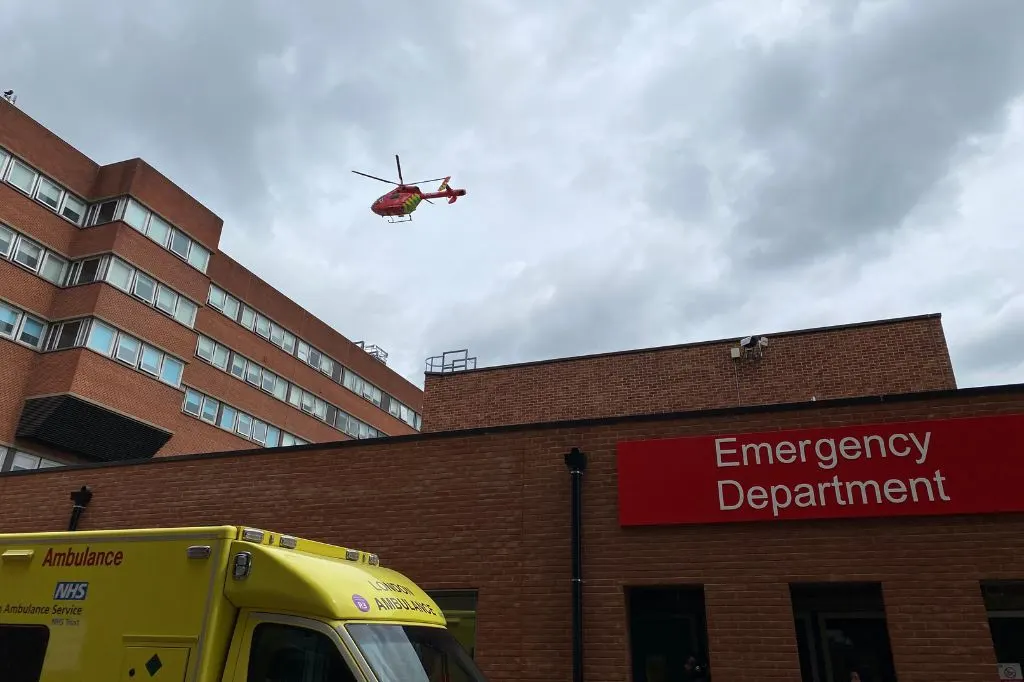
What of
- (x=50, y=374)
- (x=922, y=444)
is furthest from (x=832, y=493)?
(x=50, y=374)

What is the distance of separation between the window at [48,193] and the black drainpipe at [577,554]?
25579mm

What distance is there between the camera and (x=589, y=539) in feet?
30.3

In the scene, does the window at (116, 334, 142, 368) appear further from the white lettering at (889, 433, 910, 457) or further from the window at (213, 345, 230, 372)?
the white lettering at (889, 433, 910, 457)

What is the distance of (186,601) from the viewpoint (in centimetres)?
539

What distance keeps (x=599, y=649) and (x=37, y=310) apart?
25.2 m

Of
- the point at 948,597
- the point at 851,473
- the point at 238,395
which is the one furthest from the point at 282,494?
the point at 238,395

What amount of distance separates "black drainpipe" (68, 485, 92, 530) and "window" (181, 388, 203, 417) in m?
19.7

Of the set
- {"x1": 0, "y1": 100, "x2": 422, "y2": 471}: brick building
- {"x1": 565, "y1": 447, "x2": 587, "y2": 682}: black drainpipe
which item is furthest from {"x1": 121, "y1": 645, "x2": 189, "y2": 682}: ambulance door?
{"x1": 0, "y1": 100, "x2": 422, "y2": 471}: brick building

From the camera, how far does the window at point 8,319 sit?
2486 centimetres

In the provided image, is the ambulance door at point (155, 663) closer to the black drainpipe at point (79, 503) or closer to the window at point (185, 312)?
the black drainpipe at point (79, 503)

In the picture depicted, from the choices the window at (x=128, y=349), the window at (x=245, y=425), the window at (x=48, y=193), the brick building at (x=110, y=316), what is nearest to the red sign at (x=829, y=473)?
the brick building at (x=110, y=316)

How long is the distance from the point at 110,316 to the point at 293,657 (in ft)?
82.5

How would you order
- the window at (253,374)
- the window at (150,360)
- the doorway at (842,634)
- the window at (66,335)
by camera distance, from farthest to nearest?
the window at (253,374) → the window at (150,360) → the window at (66,335) → the doorway at (842,634)

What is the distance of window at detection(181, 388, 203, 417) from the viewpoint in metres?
31.3
